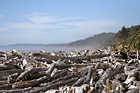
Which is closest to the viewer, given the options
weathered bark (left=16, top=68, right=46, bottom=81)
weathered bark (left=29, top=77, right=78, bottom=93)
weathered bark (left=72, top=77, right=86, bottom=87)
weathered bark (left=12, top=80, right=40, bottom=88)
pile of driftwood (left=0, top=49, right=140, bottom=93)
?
pile of driftwood (left=0, top=49, right=140, bottom=93)

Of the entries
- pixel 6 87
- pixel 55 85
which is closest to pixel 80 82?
pixel 55 85

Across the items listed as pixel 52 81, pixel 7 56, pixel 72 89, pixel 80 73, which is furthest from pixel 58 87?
pixel 7 56

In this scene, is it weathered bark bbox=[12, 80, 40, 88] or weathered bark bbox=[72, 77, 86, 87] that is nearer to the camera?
weathered bark bbox=[12, 80, 40, 88]

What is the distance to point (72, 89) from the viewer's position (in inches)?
172

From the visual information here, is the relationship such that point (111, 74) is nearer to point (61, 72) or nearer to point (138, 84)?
point (138, 84)

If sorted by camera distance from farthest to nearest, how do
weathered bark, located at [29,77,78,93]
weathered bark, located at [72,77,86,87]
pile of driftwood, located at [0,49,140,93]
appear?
weathered bark, located at [72,77,86,87], weathered bark, located at [29,77,78,93], pile of driftwood, located at [0,49,140,93]

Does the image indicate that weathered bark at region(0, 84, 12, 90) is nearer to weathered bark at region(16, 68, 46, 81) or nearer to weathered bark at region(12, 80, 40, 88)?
weathered bark at region(12, 80, 40, 88)

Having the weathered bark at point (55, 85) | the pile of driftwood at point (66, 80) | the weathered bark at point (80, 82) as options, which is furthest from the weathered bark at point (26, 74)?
the weathered bark at point (80, 82)

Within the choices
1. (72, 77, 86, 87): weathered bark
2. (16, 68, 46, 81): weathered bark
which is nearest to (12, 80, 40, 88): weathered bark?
(16, 68, 46, 81): weathered bark

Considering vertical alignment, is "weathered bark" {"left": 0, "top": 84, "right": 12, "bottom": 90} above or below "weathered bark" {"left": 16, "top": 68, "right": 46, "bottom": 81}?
below

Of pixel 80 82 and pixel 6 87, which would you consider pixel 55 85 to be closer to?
pixel 80 82

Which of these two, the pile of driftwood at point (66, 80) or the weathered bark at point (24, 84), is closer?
the pile of driftwood at point (66, 80)

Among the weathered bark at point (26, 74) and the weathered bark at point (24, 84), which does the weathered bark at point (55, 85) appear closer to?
the weathered bark at point (24, 84)

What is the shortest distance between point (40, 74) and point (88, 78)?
1.50 m
